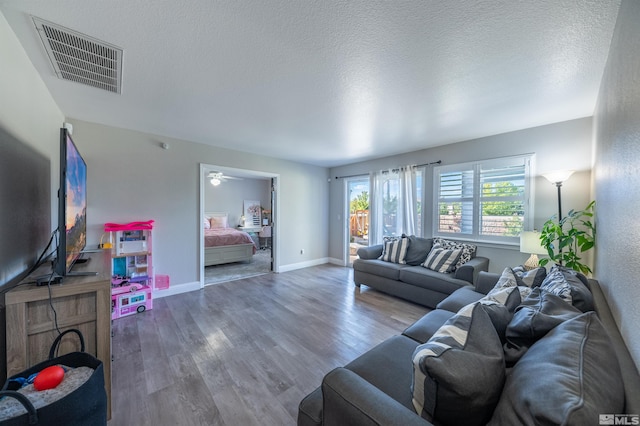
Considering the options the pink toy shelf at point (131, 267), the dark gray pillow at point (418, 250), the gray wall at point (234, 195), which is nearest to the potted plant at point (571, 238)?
the dark gray pillow at point (418, 250)

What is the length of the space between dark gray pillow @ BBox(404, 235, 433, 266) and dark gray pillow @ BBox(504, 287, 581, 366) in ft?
8.27

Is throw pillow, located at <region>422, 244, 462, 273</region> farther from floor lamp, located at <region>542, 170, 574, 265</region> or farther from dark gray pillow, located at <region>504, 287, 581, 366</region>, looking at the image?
dark gray pillow, located at <region>504, 287, 581, 366</region>

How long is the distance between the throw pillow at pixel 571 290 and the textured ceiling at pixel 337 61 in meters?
1.50

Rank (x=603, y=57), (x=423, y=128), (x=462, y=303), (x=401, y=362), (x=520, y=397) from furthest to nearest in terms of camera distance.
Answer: (x=423, y=128) < (x=462, y=303) < (x=603, y=57) < (x=401, y=362) < (x=520, y=397)

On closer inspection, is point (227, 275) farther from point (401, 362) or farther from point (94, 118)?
point (401, 362)

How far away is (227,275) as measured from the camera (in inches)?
182

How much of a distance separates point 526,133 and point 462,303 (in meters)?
2.58

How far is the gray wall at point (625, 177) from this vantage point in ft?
3.05

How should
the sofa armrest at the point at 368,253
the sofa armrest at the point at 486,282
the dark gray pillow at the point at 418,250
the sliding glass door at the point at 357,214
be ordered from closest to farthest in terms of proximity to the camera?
the sofa armrest at the point at 486,282 → the dark gray pillow at the point at 418,250 → the sofa armrest at the point at 368,253 → the sliding glass door at the point at 357,214

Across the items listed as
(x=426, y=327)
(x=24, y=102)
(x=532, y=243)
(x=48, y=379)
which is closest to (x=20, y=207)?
(x=24, y=102)

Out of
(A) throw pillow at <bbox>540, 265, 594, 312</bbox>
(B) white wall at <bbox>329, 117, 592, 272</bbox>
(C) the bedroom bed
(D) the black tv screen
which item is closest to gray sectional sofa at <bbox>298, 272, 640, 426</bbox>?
(A) throw pillow at <bbox>540, 265, 594, 312</bbox>

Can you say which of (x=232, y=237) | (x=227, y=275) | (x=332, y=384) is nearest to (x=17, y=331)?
(x=332, y=384)

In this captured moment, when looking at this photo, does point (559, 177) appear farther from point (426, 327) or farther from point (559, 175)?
point (426, 327)

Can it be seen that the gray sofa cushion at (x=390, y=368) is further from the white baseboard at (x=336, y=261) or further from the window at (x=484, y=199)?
the white baseboard at (x=336, y=261)
